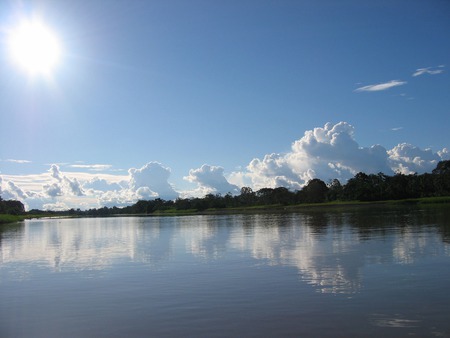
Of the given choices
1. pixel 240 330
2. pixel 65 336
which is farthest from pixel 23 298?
pixel 240 330

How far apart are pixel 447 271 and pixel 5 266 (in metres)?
28.9

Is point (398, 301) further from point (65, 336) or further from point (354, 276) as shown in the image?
point (65, 336)

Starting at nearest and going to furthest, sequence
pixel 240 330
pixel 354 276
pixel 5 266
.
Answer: pixel 240 330 → pixel 354 276 → pixel 5 266

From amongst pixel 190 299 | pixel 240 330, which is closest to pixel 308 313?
pixel 240 330

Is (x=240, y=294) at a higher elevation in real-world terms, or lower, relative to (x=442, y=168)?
lower

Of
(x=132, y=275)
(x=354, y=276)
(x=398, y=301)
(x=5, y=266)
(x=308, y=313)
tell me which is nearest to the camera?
(x=308, y=313)

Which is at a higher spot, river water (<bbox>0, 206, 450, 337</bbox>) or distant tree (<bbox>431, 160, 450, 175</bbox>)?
distant tree (<bbox>431, 160, 450, 175</bbox>)

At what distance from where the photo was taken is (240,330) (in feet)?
44.3

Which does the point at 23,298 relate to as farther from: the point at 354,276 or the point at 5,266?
the point at 354,276

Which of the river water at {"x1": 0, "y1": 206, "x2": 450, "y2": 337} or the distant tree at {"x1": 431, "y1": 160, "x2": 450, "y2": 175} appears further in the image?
the distant tree at {"x1": 431, "y1": 160, "x2": 450, "y2": 175}

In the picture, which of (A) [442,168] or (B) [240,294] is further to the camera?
(A) [442,168]

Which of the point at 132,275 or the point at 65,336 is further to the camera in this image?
the point at 132,275

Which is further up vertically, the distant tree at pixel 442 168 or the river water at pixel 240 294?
the distant tree at pixel 442 168

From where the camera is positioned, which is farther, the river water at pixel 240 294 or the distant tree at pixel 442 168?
the distant tree at pixel 442 168
